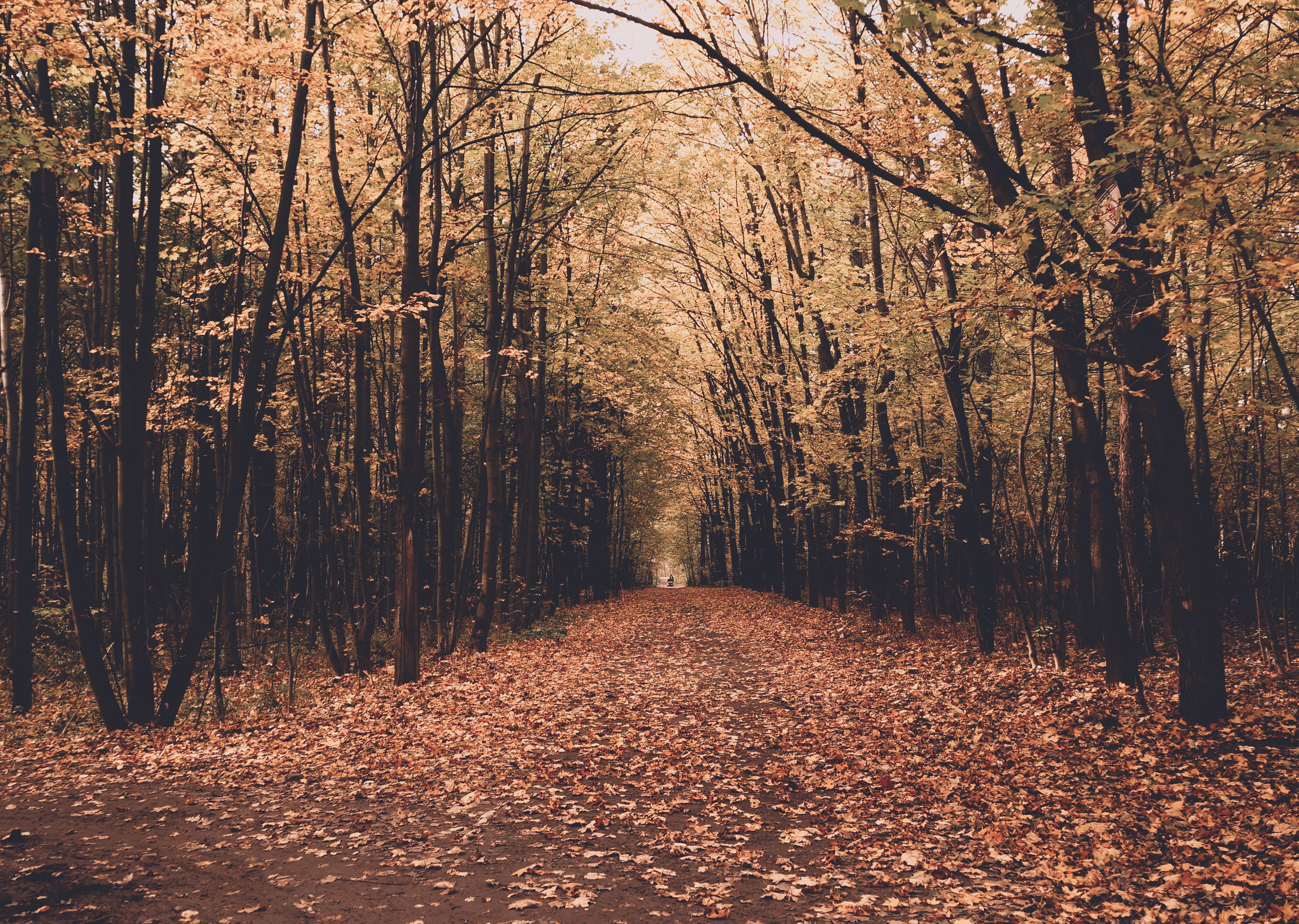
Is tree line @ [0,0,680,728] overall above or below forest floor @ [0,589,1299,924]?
above

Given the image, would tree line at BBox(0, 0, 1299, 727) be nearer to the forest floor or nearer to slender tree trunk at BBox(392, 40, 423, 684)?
slender tree trunk at BBox(392, 40, 423, 684)

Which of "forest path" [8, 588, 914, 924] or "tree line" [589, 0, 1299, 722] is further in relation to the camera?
"tree line" [589, 0, 1299, 722]

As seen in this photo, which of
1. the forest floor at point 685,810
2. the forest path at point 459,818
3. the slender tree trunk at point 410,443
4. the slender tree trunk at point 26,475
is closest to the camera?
the forest floor at point 685,810

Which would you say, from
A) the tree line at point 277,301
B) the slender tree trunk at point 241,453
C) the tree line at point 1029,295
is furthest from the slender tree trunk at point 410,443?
the tree line at point 1029,295

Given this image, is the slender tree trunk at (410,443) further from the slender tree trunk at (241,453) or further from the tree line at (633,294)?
the slender tree trunk at (241,453)

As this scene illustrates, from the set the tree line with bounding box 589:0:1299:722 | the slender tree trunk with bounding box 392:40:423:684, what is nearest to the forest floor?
the slender tree trunk with bounding box 392:40:423:684

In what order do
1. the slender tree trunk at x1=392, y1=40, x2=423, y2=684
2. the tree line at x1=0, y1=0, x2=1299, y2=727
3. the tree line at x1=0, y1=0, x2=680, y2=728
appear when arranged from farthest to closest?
the slender tree trunk at x1=392, y1=40, x2=423, y2=684, the tree line at x1=0, y1=0, x2=680, y2=728, the tree line at x1=0, y1=0, x2=1299, y2=727

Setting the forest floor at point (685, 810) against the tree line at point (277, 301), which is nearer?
the forest floor at point (685, 810)

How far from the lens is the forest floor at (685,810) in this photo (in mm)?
4531

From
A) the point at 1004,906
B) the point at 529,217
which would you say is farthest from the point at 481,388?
the point at 1004,906

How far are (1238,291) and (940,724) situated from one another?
538 cm

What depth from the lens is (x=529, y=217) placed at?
15766 mm

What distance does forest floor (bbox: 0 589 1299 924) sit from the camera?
4531mm

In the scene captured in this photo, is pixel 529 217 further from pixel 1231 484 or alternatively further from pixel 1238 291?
pixel 1231 484
